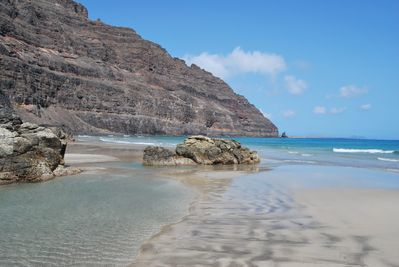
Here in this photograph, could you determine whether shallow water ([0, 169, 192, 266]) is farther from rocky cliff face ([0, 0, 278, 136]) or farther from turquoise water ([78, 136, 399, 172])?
rocky cliff face ([0, 0, 278, 136])

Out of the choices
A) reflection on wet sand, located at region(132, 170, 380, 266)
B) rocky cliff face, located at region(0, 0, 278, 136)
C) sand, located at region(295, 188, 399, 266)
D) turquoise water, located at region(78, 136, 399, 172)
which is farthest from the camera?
rocky cliff face, located at region(0, 0, 278, 136)

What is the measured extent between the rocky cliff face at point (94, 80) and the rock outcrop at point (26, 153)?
81447 millimetres

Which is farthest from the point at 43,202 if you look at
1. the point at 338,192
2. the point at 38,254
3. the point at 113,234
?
the point at 338,192

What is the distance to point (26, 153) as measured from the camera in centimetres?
1515

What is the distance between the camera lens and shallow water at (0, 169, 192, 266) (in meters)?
6.26

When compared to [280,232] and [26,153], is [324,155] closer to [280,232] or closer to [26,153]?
[26,153]

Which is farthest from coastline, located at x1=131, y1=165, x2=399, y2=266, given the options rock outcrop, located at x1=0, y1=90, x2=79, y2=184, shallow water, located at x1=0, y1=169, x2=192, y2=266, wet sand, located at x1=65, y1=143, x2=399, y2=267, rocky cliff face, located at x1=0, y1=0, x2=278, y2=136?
rocky cliff face, located at x1=0, y1=0, x2=278, y2=136

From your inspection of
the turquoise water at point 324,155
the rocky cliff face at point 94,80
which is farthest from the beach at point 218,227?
the rocky cliff face at point 94,80

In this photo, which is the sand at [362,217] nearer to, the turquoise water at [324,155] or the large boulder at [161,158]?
the large boulder at [161,158]

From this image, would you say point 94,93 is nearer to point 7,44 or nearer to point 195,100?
point 7,44

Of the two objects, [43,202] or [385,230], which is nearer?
[385,230]

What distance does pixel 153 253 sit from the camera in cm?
640

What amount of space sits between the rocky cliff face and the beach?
8824 centimetres

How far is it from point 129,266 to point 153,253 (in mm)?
672
